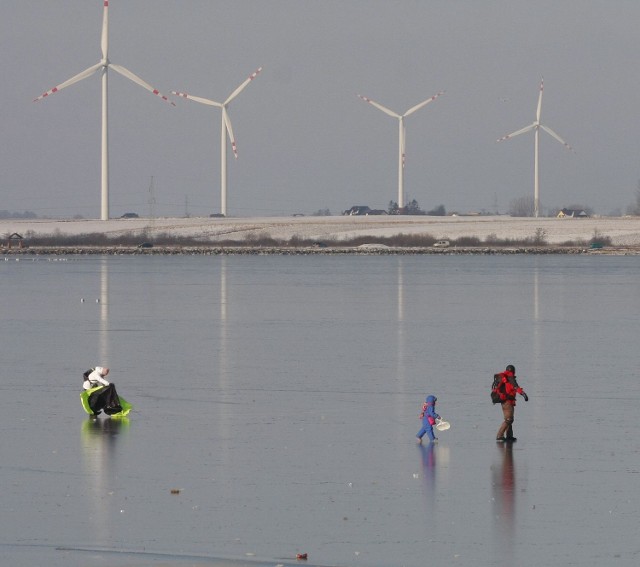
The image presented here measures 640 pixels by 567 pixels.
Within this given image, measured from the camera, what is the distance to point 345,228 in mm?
174625

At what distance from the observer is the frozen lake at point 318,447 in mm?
13594

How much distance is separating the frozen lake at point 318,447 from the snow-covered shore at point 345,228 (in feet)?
398

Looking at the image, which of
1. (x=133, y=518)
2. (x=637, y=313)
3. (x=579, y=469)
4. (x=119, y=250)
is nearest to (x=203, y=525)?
(x=133, y=518)

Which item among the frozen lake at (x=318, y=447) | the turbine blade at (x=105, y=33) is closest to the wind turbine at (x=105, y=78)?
the turbine blade at (x=105, y=33)

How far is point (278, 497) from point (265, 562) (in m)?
2.82

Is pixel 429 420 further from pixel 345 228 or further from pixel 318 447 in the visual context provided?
pixel 345 228

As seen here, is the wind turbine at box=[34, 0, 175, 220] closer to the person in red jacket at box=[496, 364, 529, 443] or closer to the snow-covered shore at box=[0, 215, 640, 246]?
the snow-covered shore at box=[0, 215, 640, 246]

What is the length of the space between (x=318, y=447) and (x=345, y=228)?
15611cm

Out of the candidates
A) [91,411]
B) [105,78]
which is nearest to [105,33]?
[105,78]

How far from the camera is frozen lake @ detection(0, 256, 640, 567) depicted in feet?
44.6

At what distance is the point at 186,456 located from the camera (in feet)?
59.5

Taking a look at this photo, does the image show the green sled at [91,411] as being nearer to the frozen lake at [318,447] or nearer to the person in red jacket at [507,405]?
the frozen lake at [318,447]

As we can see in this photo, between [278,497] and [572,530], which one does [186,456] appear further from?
[572,530]

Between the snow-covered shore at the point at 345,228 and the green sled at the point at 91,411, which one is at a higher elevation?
the snow-covered shore at the point at 345,228
